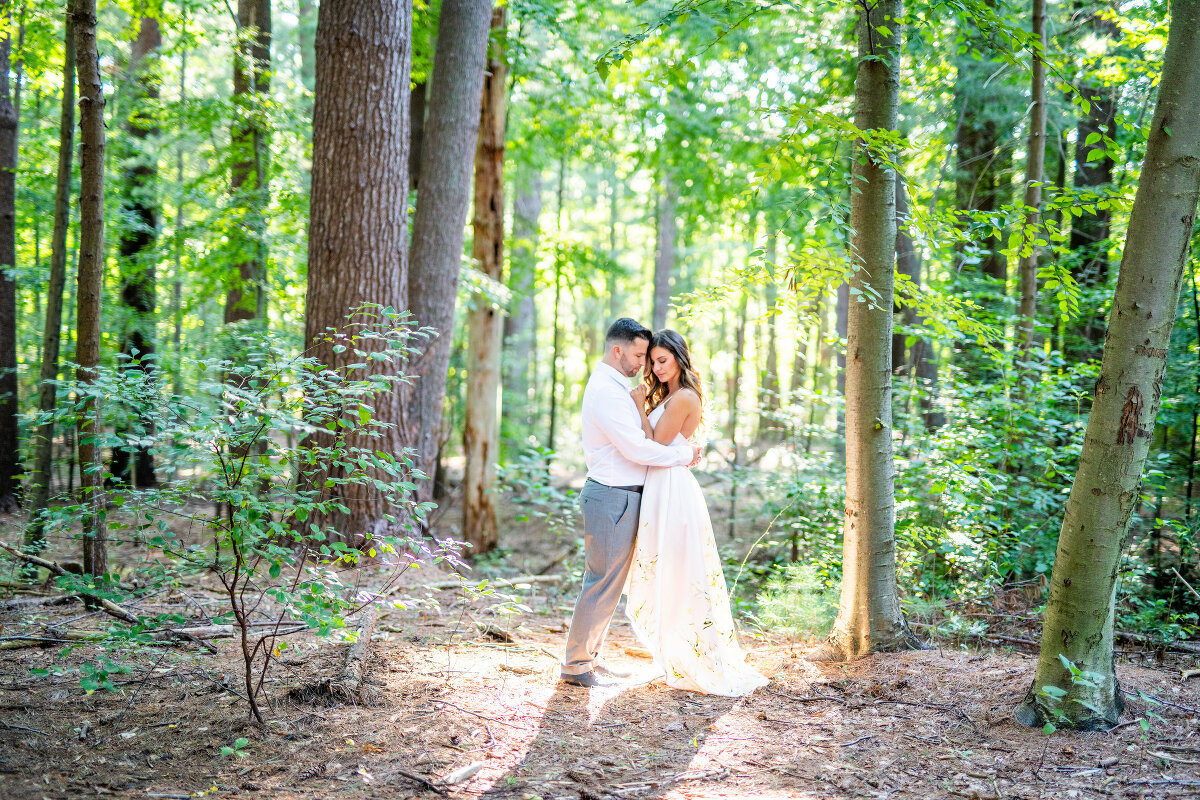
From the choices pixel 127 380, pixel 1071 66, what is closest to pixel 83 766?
pixel 127 380

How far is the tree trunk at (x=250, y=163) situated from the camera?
8680mm

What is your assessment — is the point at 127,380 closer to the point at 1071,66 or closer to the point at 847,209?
the point at 847,209

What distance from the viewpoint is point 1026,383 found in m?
6.34

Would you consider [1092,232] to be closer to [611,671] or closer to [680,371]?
[680,371]

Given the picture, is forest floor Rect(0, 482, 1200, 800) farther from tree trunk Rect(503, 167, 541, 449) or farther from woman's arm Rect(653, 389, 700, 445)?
tree trunk Rect(503, 167, 541, 449)

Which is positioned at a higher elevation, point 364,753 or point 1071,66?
point 1071,66

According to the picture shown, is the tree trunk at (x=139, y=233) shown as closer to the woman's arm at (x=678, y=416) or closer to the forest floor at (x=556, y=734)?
the forest floor at (x=556, y=734)

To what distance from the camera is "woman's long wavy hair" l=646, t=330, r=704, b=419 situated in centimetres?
444

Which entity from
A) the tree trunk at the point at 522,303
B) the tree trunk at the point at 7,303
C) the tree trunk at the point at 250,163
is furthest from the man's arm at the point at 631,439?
the tree trunk at the point at 7,303

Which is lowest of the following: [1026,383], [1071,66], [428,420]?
[428,420]

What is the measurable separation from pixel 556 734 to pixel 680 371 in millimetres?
2160

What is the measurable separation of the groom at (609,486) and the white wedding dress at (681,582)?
0.10 metres

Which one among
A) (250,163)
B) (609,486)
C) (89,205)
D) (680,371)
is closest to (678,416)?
(680,371)

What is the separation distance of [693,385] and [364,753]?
8.73ft
